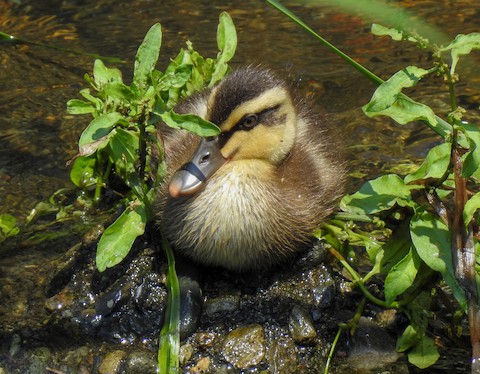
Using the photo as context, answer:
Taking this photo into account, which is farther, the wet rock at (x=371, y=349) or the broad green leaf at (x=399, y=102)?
the wet rock at (x=371, y=349)

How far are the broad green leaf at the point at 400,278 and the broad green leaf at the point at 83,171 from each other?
68.7 inches

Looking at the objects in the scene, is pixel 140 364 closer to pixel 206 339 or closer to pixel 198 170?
pixel 206 339

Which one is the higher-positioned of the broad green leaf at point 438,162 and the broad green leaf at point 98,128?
the broad green leaf at point 98,128

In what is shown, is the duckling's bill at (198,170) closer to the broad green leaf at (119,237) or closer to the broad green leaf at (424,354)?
the broad green leaf at (119,237)

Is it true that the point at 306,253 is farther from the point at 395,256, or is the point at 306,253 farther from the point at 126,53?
the point at 126,53

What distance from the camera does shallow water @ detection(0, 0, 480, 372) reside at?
5016 mm

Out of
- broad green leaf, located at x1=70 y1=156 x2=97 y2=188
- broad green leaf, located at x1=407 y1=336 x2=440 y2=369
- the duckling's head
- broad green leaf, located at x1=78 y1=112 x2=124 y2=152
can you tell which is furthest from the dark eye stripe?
broad green leaf, located at x1=407 y1=336 x2=440 y2=369

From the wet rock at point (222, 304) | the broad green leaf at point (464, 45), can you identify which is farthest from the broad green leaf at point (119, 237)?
the broad green leaf at point (464, 45)

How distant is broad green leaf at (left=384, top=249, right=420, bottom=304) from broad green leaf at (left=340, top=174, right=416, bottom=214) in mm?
231

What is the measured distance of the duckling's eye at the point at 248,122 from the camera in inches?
155

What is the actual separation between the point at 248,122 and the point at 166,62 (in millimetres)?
2598

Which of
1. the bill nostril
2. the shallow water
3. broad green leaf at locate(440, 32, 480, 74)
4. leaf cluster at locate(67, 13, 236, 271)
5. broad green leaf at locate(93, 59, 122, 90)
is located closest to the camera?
broad green leaf at locate(440, 32, 480, 74)

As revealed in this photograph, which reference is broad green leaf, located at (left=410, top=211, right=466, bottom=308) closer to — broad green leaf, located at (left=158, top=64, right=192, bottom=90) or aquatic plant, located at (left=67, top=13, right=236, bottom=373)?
aquatic plant, located at (left=67, top=13, right=236, bottom=373)

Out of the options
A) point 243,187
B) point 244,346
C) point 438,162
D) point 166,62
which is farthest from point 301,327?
point 166,62
